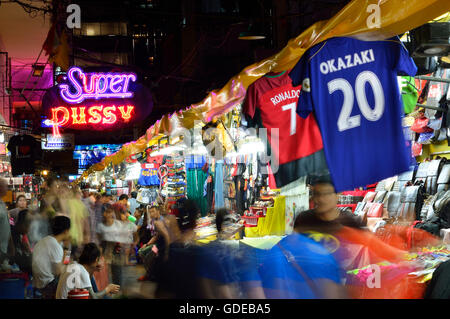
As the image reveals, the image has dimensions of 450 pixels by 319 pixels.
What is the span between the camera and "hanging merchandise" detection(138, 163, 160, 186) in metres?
20.5

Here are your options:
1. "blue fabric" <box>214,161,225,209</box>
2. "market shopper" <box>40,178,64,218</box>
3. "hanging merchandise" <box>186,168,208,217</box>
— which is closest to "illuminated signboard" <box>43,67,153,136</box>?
"market shopper" <box>40,178,64,218</box>

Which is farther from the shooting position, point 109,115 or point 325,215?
point 109,115

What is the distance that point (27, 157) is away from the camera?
2000cm

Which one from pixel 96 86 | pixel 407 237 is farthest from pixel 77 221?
pixel 407 237

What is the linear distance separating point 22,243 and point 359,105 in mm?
9308

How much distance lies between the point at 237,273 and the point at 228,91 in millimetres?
2282

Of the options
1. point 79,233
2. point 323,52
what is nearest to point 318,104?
point 323,52

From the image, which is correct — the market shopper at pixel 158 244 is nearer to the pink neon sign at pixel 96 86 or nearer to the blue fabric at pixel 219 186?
the blue fabric at pixel 219 186

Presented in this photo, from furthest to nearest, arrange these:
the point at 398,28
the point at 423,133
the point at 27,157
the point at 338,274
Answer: the point at 27,157
the point at 423,133
the point at 338,274
the point at 398,28

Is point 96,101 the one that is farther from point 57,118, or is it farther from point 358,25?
point 358,25

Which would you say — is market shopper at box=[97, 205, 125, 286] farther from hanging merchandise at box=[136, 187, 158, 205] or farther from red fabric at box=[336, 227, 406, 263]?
hanging merchandise at box=[136, 187, 158, 205]

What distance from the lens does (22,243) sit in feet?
37.2

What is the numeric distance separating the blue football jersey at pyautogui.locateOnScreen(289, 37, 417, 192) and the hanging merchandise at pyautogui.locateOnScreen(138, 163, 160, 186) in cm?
1631

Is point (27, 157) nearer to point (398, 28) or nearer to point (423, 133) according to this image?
point (423, 133)
